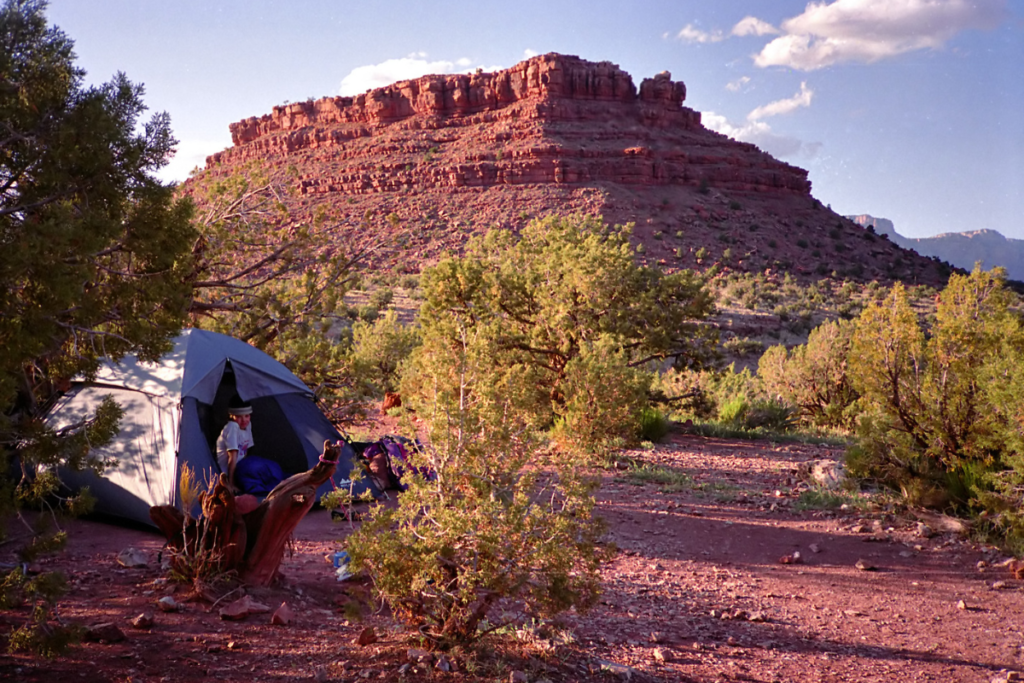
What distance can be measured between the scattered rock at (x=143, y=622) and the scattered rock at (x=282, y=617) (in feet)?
2.24

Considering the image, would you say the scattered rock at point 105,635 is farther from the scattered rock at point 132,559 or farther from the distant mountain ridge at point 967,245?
the distant mountain ridge at point 967,245

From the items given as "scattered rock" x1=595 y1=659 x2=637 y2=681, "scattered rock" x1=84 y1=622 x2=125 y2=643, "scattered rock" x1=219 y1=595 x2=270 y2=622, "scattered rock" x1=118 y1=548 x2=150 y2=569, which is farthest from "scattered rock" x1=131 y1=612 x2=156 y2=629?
"scattered rock" x1=595 y1=659 x2=637 y2=681

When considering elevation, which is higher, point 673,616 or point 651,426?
point 651,426

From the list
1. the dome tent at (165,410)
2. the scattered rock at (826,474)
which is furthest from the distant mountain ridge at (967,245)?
the dome tent at (165,410)

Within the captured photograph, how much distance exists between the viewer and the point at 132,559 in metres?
5.42

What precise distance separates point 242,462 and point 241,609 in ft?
9.52

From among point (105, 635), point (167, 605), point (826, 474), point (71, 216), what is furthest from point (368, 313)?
point (71, 216)

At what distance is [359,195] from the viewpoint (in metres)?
55.7

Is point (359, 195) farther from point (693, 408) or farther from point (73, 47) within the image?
point (73, 47)

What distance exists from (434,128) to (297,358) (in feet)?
192

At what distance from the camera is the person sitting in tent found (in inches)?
273

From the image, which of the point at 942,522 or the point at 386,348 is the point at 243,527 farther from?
the point at 386,348

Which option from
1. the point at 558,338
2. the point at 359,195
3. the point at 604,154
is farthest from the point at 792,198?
the point at 558,338

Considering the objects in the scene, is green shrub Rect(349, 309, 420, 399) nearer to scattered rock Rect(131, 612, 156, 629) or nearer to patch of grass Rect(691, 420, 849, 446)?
patch of grass Rect(691, 420, 849, 446)
